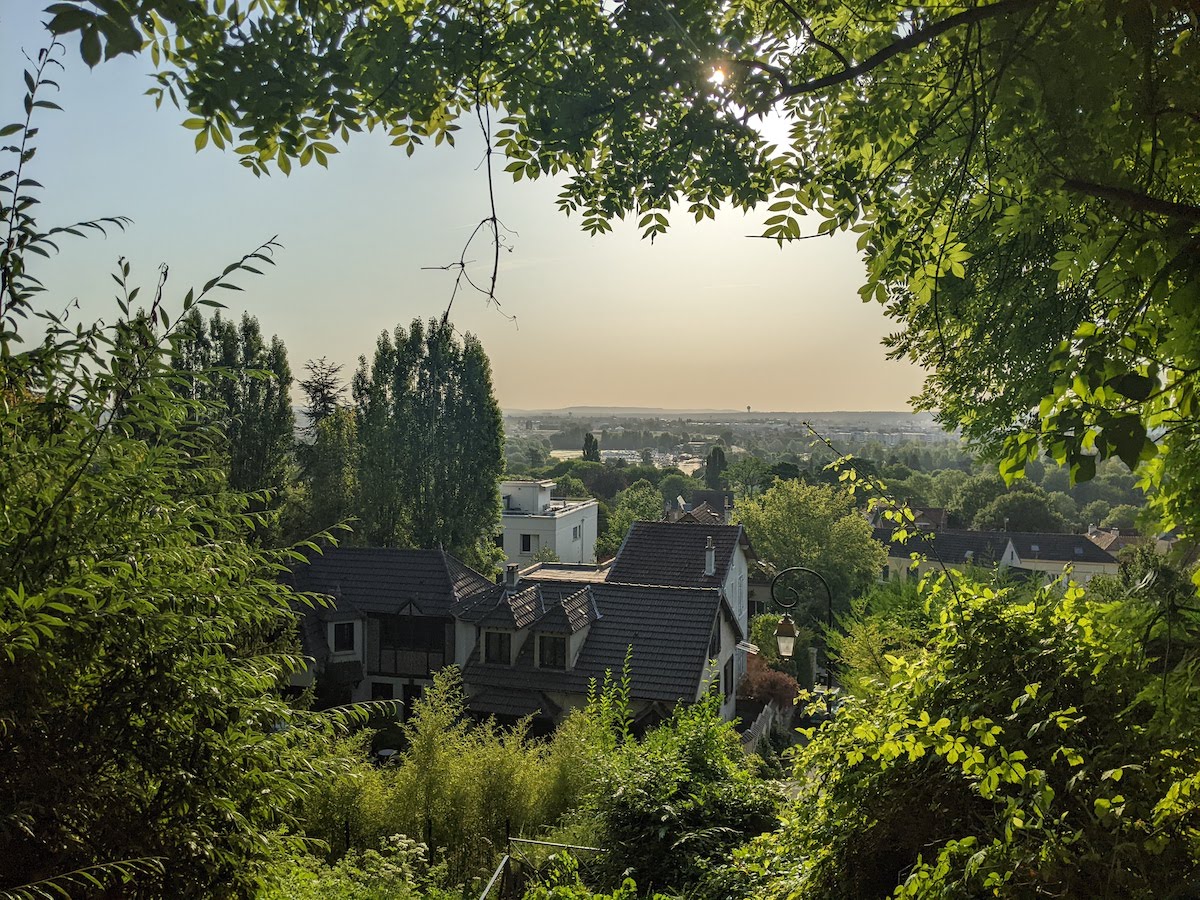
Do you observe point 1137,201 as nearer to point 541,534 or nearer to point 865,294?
point 865,294

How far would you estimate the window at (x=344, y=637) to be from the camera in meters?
19.4

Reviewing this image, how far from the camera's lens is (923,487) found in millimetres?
71438

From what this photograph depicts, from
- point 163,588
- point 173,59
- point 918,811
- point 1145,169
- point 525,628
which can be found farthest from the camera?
point 525,628

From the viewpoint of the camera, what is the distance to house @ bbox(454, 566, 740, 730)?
15.6m

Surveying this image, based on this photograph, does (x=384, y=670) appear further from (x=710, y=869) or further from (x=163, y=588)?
(x=163, y=588)

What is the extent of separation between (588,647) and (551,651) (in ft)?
2.77

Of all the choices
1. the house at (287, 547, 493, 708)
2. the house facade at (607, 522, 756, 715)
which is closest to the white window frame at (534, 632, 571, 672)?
the house at (287, 547, 493, 708)

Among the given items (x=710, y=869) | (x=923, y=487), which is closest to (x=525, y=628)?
(x=710, y=869)

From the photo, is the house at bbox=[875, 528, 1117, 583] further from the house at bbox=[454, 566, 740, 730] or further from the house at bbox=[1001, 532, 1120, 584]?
the house at bbox=[454, 566, 740, 730]

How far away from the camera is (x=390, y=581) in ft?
67.2

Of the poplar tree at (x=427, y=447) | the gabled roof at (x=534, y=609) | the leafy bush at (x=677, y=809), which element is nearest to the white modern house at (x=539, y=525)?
the poplar tree at (x=427, y=447)

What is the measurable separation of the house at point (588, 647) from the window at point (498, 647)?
0.08 ft

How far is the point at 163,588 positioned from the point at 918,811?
287cm

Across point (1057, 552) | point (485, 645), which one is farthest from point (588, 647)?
point (1057, 552)
